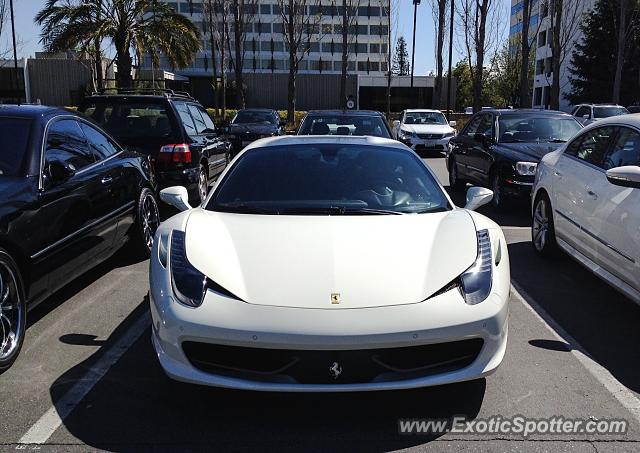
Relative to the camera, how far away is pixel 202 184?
9039mm

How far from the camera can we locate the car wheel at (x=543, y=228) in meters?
6.40

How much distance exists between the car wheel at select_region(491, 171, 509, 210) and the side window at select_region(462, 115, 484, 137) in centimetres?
172

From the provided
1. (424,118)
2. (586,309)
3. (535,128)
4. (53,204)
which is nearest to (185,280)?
(53,204)

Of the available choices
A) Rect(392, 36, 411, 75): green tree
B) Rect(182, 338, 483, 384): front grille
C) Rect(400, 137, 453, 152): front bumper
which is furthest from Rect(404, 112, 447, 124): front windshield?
Rect(392, 36, 411, 75): green tree

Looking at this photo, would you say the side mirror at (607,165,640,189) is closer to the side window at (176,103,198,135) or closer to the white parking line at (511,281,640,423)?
the white parking line at (511,281,640,423)

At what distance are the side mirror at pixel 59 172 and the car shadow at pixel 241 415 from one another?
5.04 feet

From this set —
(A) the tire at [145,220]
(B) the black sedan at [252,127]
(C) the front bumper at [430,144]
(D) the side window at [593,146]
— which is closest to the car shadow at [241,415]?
(A) the tire at [145,220]

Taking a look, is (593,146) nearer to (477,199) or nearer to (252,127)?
(477,199)

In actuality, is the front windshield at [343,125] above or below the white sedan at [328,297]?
above

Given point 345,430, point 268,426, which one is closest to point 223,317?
point 268,426

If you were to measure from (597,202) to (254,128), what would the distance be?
1298 centimetres

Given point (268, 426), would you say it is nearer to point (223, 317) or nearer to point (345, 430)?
point (345, 430)

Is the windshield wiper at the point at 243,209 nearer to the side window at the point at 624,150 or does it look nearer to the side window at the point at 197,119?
the side window at the point at 624,150

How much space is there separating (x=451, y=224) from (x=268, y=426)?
160 centimetres
